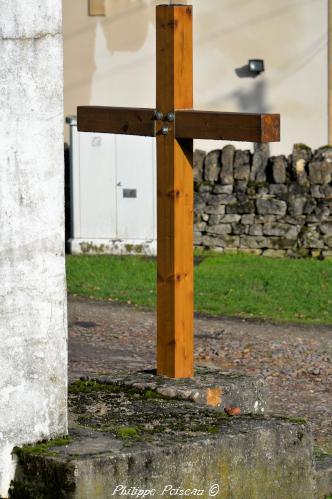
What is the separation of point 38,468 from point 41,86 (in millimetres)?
1405

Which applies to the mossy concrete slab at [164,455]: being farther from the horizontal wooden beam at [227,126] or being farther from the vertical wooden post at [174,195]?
the horizontal wooden beam at [227,126]

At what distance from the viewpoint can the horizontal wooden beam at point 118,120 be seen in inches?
231

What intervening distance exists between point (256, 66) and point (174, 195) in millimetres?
11220

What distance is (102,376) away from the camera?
6.01 metres

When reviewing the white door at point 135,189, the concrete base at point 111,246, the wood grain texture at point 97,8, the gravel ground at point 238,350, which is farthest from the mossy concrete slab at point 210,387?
the wood grain texture at point 97,8

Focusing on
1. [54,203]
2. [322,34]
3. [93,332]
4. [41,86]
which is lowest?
[93,332]

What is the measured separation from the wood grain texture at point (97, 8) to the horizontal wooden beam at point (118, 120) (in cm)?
1131

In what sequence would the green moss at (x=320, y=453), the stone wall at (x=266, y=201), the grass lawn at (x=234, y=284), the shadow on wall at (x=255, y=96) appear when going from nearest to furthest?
1. the green moss at (x=320, y=453)
2. the grass lawn at (x=234, y=284)
3. the stone wall at (x=266, y=201)
4. the shadow on wall at (x=255, y=96)

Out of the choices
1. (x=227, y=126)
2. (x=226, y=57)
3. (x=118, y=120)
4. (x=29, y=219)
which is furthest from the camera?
(x=226, y=57)

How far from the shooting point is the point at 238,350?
31.3ft

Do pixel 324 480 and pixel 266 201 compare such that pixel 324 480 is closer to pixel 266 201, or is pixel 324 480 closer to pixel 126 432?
pixel 126 432

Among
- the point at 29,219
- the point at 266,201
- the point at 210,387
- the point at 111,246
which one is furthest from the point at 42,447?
the point at 111,246

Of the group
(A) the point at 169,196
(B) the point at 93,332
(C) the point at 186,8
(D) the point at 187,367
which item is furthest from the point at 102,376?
(B) the point at 93,332

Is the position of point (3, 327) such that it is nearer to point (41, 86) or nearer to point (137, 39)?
point (41, 86)
